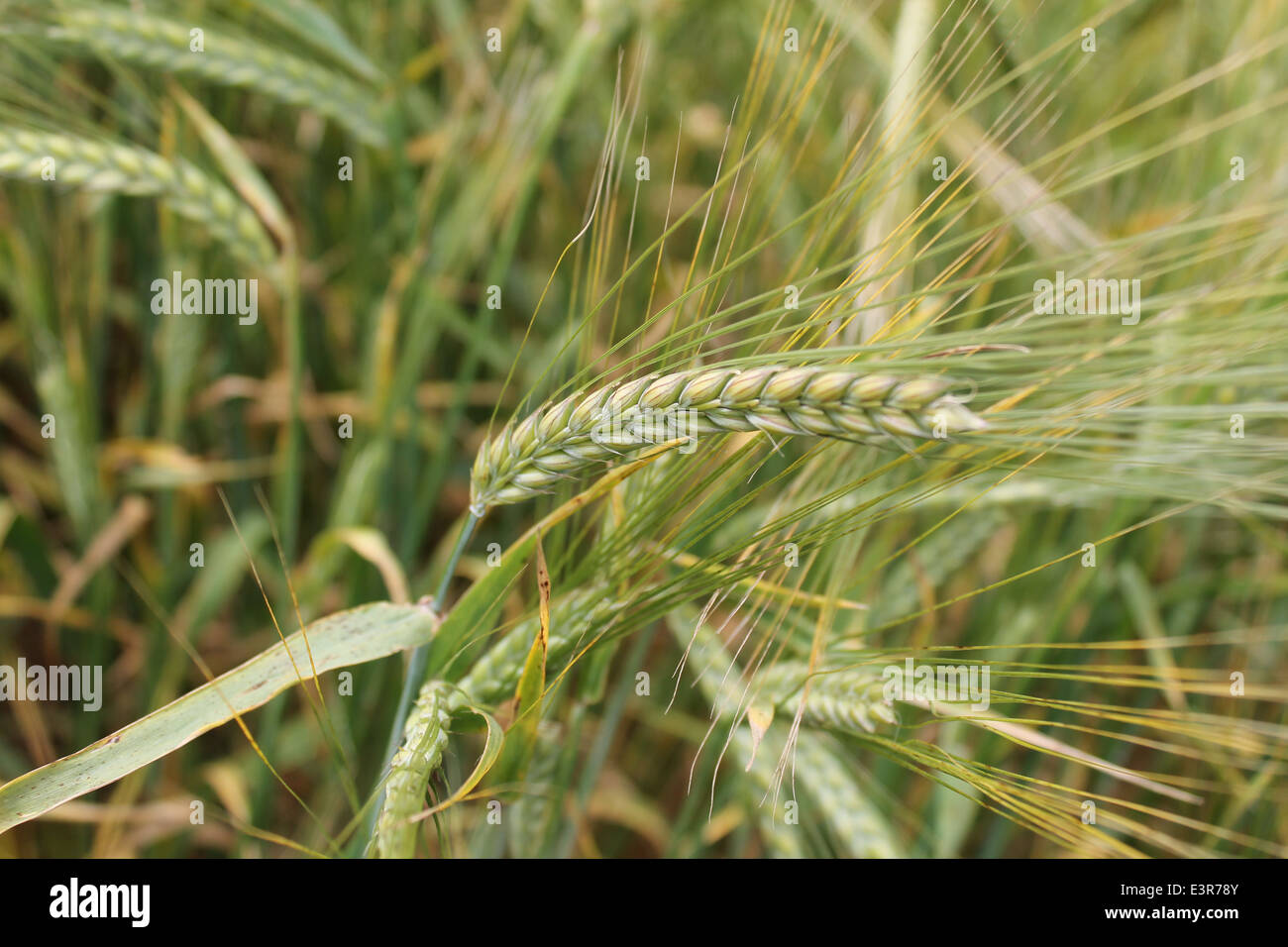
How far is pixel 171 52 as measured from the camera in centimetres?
96

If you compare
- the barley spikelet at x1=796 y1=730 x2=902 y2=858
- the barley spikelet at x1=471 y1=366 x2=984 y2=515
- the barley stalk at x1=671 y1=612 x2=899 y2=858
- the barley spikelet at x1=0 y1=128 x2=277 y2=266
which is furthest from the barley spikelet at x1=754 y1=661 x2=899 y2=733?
the barley spikelet at x1=0 y1=128 x2=277 y2=266

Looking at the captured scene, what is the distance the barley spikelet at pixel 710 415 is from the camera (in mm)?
461

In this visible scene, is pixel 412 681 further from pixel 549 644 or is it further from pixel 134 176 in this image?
pixel 134 176

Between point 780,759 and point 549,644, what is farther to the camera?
point 780,759

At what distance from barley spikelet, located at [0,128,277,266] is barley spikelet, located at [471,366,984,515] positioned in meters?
0.57

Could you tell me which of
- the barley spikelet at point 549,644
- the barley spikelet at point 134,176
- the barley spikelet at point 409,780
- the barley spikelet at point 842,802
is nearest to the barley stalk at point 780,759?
the barley spikelet at point 842,802

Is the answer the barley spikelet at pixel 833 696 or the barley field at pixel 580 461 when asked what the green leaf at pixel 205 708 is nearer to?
the barley field at pixel 580 461

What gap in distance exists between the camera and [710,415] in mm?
522

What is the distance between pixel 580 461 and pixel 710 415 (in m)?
0.10

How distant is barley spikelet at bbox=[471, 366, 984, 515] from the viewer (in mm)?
461

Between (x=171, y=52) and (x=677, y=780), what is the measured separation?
121 centimetres

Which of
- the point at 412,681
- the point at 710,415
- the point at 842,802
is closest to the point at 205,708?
the point at 412,681
